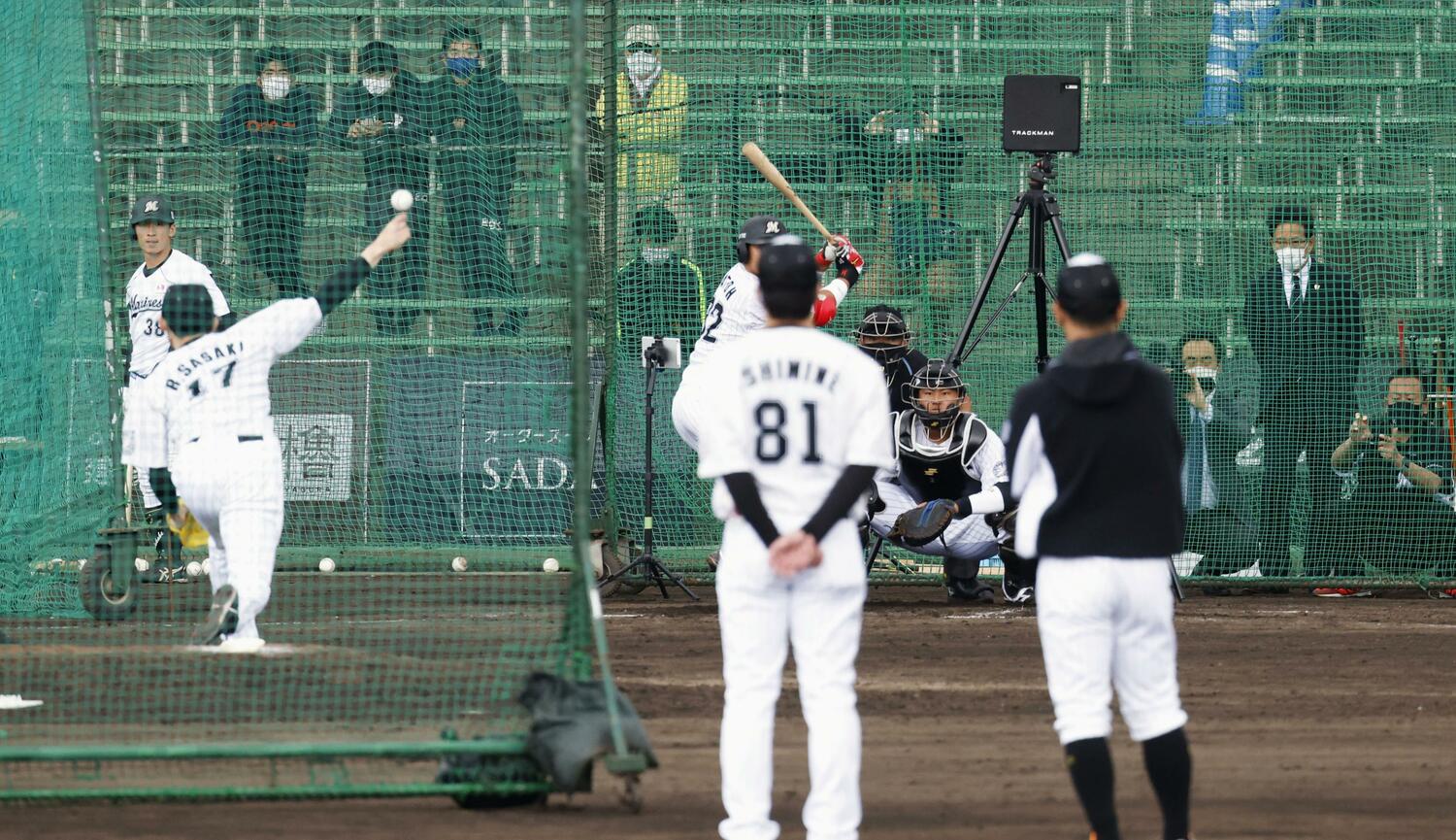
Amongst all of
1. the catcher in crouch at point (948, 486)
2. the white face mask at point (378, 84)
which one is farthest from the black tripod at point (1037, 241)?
the white face mask at point (378, 84)

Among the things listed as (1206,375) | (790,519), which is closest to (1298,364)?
(1206,375)

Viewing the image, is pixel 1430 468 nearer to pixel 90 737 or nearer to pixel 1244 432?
pixel 1244 432

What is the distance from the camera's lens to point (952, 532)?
12.1 metres

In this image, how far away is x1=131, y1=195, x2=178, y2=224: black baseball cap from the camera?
12.0 metres

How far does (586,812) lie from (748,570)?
131 cm

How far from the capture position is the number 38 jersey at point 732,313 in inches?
447

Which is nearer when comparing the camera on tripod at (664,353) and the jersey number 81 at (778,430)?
the jersey number 81 at (778,430)

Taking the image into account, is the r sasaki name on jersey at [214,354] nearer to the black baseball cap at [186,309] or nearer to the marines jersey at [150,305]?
the black baseball cap at [186,309]

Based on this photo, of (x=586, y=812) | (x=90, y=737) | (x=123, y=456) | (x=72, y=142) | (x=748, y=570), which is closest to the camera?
(x=748, y=570)

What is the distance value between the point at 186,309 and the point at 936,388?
4.78 metres

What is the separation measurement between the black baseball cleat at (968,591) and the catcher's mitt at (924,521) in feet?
2.11

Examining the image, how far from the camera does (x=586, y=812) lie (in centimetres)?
626

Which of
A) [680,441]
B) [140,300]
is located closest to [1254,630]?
[680,441]

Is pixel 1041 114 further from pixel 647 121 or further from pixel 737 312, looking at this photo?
pixel 647 121
